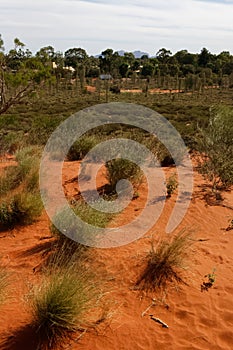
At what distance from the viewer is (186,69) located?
5675cm

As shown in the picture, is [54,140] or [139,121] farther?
[139,121]

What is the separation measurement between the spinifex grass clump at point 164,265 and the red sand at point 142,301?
11 cm

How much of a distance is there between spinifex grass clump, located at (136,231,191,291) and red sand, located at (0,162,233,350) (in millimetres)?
114

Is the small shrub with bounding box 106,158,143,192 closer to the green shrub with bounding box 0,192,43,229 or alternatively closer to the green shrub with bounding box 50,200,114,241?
the green shrub with bounding box 0,192,43,229

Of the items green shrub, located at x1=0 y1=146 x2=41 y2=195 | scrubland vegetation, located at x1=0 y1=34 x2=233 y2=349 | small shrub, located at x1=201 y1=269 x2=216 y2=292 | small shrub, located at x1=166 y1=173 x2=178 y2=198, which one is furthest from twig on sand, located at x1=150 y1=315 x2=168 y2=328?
green shrub, located at x1=0 y1=146 x2=41 y2=195

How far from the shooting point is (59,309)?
3.77 m

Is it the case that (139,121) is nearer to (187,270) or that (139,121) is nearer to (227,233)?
(227,233)

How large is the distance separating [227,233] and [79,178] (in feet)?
12.9

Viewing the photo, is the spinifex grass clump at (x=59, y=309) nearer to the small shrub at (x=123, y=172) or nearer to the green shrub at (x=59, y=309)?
the green shrub at (x=59, y=309)

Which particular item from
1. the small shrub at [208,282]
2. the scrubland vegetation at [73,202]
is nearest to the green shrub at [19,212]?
the scrubland vegetation at [73,202]

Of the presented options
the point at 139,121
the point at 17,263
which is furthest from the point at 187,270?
the point at 139,121

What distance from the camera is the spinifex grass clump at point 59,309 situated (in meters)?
3.75

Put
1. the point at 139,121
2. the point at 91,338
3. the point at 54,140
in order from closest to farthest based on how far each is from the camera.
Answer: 1. the point at 91,338
2. the point at 54,140
3. the point at 139,121

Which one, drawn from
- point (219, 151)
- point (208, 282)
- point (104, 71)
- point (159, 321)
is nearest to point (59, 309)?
point (159, 321)
